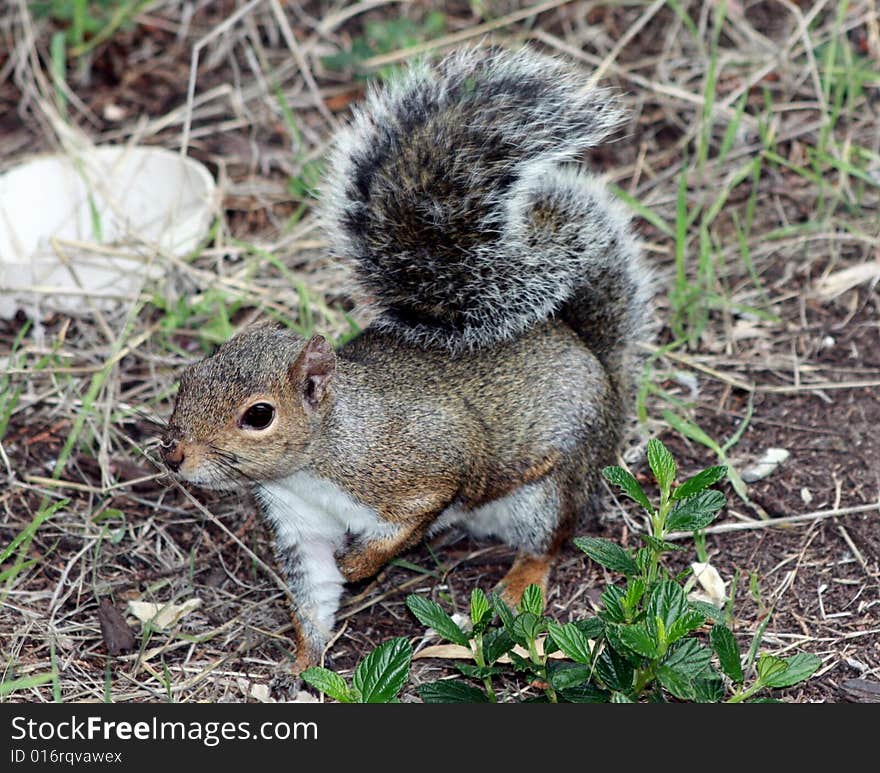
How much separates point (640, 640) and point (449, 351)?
90 cm

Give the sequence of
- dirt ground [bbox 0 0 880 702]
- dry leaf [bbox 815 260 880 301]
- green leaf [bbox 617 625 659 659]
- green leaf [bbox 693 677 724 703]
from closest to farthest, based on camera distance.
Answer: green leaf [bbox 617 625 659 659] < green leaf [bbox 693 677 724 703] < dirt ground [bbox 0 0 880 702] < dry leaf [bbox 815 260 880 301]

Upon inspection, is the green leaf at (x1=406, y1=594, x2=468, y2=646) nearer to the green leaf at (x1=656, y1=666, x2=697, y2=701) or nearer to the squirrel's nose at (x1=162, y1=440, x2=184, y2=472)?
the green leaf at (x1=656, y1=666, x2=697, y2=701)

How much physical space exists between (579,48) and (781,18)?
26.2 inches

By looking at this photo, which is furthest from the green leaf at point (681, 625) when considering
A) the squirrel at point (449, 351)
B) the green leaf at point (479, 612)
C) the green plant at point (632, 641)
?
the squirrel at point (449, 351)

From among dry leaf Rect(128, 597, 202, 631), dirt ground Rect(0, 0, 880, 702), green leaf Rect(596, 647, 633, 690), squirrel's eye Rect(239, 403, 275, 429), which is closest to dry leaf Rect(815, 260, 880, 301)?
dirt ground Rect(0, 0, 880, 702)

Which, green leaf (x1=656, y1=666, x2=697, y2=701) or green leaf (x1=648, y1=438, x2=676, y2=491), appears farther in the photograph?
green leaf (x1=648, y1=438, x2=676, y2=491)

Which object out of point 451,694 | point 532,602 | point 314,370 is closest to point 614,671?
point 532,602

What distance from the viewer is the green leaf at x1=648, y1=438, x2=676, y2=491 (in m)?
2.19

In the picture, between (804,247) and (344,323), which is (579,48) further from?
(344,323)

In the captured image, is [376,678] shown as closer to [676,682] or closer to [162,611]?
[676,682]

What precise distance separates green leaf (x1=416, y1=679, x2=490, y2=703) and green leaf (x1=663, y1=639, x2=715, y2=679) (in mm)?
333

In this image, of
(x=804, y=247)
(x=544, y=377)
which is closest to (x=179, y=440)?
(x=544, y=377)

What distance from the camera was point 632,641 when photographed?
1999 mm

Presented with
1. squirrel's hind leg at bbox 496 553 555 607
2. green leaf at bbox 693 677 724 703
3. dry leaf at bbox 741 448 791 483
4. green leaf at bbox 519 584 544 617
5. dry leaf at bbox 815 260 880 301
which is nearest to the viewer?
green leaf at bbox 693 677 724 703
